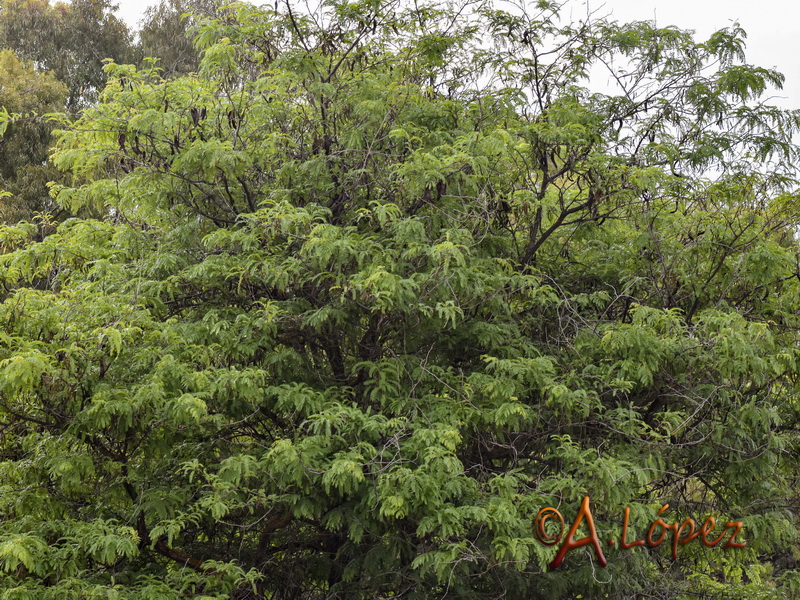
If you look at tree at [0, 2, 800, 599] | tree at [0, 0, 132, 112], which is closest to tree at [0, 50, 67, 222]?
tree at [0, 0, 132, 112]

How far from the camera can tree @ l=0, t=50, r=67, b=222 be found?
54.7 ft

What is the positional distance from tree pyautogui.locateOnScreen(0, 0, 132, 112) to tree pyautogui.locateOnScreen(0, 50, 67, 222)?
2024 mm

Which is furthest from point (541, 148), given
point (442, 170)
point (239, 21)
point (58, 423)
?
point (58, 423)

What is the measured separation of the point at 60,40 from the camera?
20328mm

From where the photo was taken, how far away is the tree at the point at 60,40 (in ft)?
65.1

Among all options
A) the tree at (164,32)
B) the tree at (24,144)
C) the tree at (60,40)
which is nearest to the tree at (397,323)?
the tree at (24,144)

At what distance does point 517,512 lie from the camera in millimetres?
5230

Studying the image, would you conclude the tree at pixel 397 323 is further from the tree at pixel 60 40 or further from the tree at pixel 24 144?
the tree at pixel 60 40

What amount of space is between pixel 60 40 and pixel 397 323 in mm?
18085

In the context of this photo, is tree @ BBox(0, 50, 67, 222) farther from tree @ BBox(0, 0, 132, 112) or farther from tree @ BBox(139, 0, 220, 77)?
tree @ BBox(139, 0, 220, 77)

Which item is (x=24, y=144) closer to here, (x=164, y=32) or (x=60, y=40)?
(x=60, y=40)

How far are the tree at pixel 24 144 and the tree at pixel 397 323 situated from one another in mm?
10950

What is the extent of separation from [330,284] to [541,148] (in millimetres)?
2170

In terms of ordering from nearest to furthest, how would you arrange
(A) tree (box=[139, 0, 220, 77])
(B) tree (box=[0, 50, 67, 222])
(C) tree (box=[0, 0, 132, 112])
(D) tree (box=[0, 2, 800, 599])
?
1. (D) tree (box=[0, 2, 800, 599])
2. (B) tree (box=[0, 50, 67, 222])
3. (C) tree (box=[0, 0, 132, 112])
4. (A) tree (box=[139, 0, 220, 77])
